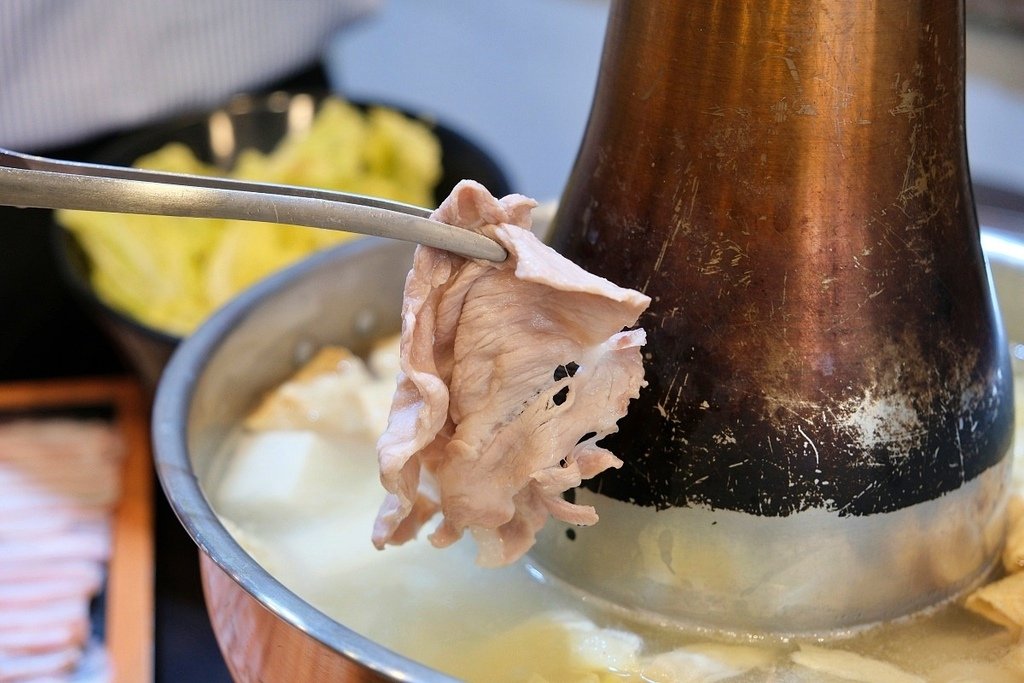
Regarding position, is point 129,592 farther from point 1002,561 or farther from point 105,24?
point 105,24

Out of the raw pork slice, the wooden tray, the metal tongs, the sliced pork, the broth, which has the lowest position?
the sliced pork

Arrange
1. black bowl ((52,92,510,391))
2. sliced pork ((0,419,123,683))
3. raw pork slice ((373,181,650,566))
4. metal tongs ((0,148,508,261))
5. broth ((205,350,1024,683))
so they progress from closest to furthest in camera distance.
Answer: metal tongs ((0,148,508,261))
raw pork slice ((373,181,650,566))
broth ((205,350,1024,683))
sliced pork ((0,419,123,683))
black bowl ((52,92,510,391))

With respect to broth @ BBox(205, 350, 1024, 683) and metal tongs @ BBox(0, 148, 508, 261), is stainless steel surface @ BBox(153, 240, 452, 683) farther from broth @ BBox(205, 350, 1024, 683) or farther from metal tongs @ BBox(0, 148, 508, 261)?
metal tongs @ BBox(0, 148, 508, 261)

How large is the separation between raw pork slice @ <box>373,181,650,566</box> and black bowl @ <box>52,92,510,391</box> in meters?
1.10

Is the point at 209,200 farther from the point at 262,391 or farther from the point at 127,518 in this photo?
the point at 127,518

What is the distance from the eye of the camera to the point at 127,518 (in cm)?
158

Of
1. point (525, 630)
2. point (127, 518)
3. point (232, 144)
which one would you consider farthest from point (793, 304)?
point (232, 144)

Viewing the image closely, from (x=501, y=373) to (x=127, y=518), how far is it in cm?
100

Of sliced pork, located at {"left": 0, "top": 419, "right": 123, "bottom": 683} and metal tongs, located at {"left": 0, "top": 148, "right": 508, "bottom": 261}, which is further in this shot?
sliced pork, located at {"left": 0, "top": 419, "right": 123, "bottom": 683}

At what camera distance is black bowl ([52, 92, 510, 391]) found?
6.28ft

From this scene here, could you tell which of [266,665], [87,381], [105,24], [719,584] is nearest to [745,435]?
[719,584]

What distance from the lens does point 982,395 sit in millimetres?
939

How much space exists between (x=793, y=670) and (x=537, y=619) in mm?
235

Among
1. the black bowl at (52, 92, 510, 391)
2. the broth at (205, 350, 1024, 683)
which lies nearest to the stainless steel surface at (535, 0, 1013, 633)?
the broth at (205, 350, 1024, 683)
